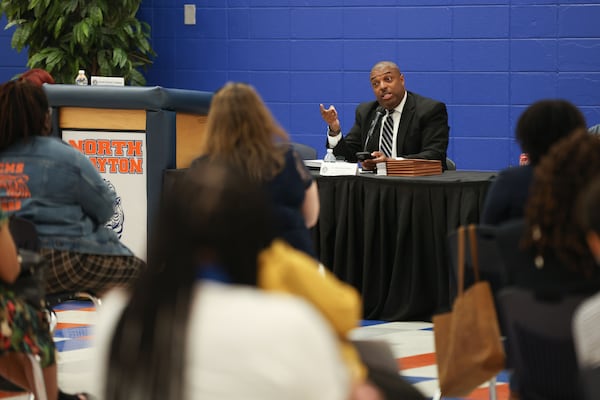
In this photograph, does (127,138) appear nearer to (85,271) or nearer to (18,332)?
(85,271)

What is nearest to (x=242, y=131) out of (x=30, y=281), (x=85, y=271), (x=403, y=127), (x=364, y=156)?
(x=30, y=281)

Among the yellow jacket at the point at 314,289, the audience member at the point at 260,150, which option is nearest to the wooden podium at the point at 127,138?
the audience member at the point at 260,150

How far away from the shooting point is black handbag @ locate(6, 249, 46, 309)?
2939 mm

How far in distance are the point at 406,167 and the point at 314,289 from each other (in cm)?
335

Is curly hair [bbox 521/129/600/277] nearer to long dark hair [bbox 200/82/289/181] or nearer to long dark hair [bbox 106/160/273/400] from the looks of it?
long dark hair [bbox 106/160/273/400]

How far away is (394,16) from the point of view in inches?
298

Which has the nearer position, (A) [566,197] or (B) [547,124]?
(A) [566,197]

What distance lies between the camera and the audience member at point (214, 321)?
146cm

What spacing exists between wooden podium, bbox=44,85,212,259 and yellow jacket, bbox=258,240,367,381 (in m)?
3.47

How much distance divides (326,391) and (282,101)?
6.53 meters

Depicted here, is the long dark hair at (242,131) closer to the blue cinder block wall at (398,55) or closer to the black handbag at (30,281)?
the black handbag at (30,281)

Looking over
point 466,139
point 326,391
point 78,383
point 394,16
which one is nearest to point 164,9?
point 394,16

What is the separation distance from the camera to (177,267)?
1557 mm

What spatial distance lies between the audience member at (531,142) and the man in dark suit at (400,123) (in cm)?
273
